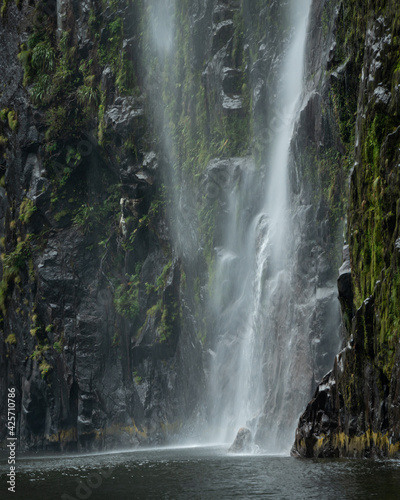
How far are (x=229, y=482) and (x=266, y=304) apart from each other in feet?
45.1

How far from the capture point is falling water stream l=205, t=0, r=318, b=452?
2192 cm

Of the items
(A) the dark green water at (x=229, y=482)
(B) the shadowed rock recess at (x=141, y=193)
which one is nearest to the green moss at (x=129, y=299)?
(B) the shadowed rock recess at (x=141, y=193)

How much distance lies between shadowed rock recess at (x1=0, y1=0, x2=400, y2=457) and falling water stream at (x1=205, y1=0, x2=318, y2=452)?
17.2 inches

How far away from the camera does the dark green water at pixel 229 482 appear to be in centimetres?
898

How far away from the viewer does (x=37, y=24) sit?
40.2 meters

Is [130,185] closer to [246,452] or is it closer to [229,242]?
[229,242]

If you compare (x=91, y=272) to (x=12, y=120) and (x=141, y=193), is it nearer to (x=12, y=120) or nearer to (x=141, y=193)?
(x=141, y=193)

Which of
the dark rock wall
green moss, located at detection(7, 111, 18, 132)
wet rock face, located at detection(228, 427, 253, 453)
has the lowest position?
wet rock face, located at detection(228, 427, 253, 453)

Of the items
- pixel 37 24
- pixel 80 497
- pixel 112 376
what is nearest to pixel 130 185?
pixel 112 376

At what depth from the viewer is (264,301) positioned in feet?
80.9

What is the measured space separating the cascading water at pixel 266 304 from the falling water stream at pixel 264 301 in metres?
0.04

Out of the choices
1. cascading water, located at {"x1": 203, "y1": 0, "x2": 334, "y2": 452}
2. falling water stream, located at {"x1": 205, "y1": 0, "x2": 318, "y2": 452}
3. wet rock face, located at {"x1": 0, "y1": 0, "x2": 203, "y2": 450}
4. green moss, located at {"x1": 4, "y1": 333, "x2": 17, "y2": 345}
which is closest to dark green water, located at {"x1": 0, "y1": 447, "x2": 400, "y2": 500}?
cascading water, located at {"x1": 203, "y1": 0, "x2": 334, "y2": 452}

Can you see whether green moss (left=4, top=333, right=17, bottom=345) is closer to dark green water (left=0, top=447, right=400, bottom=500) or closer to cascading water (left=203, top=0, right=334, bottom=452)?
cascading water (left=203, top=0, right=334, bottom=452)

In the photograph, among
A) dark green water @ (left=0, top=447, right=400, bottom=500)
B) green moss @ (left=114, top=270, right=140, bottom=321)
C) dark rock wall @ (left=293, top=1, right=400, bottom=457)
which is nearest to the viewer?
dark green water @ (left=0, top=447, right=400, bottom=500)
